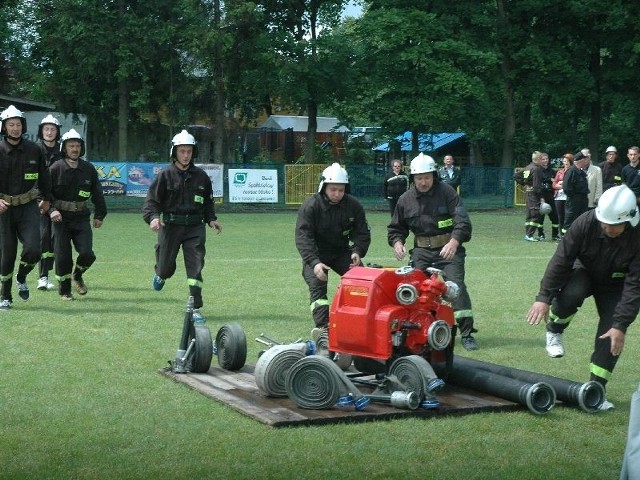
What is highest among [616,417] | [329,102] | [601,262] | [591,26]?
[591,26]

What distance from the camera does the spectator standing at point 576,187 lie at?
26.2 meters

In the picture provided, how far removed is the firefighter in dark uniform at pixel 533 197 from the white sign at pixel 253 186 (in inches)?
608

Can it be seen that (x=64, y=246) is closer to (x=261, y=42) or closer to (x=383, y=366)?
(x=383, y=366)

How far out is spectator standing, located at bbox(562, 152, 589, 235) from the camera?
2620cm

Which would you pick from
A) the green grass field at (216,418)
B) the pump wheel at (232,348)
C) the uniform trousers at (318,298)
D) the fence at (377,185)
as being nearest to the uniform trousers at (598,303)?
the green grass field at (216,418)

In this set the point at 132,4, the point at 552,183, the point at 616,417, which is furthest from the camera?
the point at 132,4

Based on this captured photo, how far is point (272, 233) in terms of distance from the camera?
29.9 metres

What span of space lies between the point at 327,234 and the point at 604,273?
10.7 feet

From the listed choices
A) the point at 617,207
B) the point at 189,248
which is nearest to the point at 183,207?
the point at 189,248

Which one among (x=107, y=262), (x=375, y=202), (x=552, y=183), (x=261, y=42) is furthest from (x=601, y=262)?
(x=261, y=42)

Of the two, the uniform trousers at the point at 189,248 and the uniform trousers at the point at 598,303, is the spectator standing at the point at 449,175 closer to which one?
the uniform trousers at the point at 189,248

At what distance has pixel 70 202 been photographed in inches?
612

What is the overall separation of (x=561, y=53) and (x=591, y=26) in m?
2.03

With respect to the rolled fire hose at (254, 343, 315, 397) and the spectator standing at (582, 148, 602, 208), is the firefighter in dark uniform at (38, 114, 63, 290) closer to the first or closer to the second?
the rolled fire hose at (254, 343, 315, 397)
